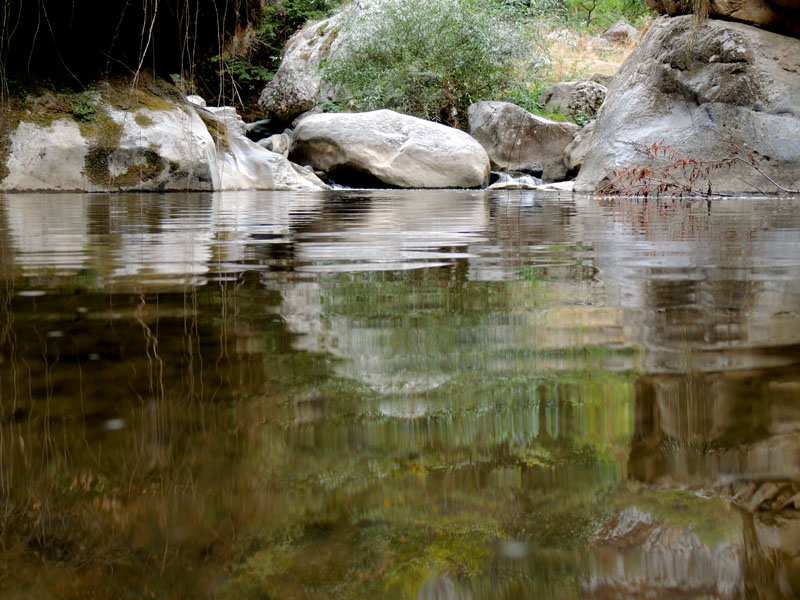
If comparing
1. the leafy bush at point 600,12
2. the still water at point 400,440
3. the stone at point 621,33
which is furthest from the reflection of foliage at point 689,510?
the leafy bush at point 600,12

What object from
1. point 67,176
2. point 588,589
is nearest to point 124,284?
point 588,589

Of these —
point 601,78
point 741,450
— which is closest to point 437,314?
point 741,450

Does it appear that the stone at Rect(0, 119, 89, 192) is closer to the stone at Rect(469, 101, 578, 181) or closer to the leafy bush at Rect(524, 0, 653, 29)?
the stone at Rect(469, 101, 578, 181)

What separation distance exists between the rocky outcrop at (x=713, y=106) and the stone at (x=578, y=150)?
112 inches

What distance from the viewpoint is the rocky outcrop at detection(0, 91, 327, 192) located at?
8.67 metres

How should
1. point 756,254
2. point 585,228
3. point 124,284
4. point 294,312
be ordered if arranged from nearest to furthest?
point 294,312, point 124,284, point 756,254, point 585,228

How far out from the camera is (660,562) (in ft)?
1.83

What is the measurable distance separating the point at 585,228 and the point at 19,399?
3297 mm

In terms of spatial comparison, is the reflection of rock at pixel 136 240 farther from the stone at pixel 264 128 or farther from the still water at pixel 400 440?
the stone at pixel 264 128

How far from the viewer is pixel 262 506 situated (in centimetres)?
65

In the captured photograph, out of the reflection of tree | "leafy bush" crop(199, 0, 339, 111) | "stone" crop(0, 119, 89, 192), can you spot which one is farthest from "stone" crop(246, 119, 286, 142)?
the reflection of tree

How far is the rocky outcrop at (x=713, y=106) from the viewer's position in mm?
8391

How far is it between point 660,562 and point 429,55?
17281 millimetres

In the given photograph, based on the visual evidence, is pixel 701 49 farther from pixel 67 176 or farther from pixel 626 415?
pixel 626 415
